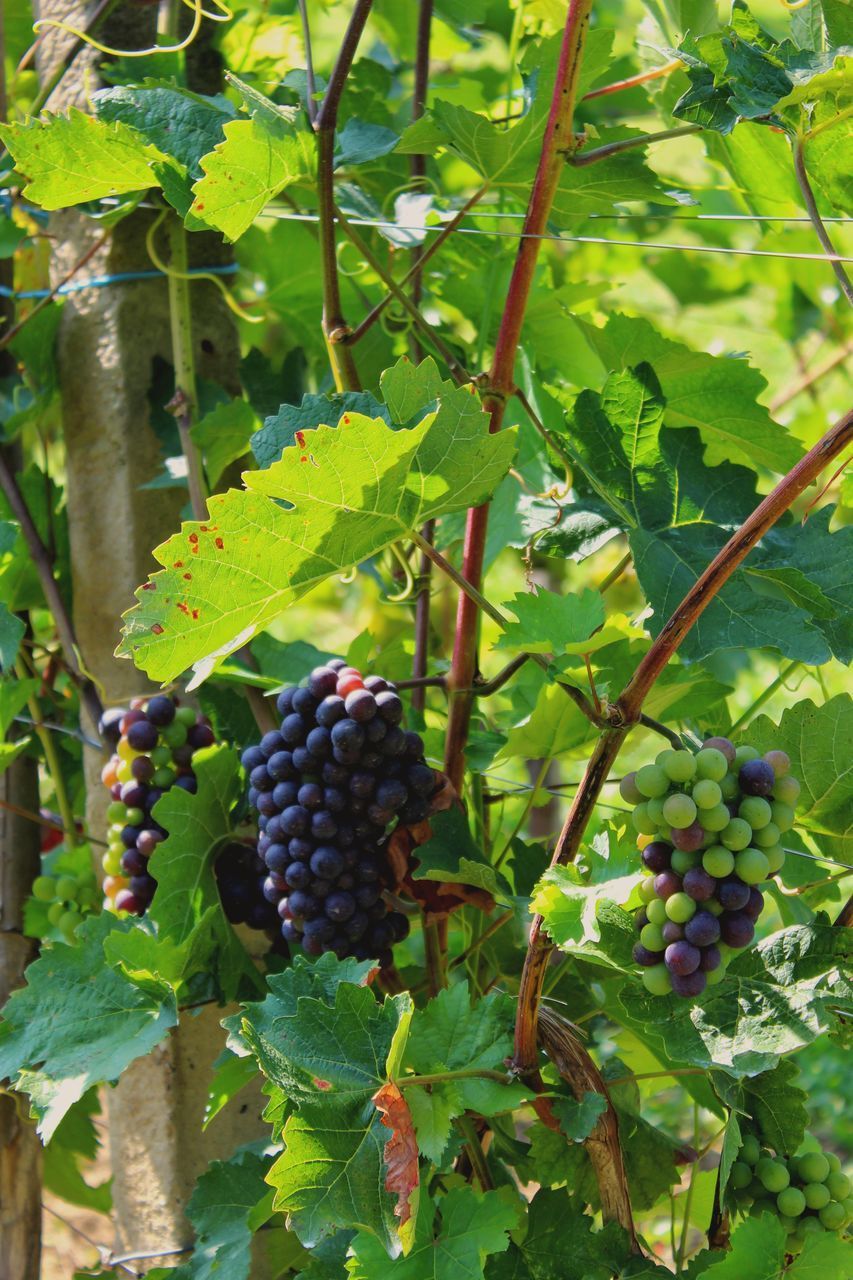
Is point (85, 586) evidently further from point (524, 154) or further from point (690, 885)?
point (690, 885)

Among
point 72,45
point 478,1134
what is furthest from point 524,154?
point 478,1134

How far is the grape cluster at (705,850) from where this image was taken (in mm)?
689

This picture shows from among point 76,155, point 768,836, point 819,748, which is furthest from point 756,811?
Answer: point 76,155

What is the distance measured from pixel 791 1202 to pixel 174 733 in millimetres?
583

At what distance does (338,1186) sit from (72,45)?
1071 millimetres

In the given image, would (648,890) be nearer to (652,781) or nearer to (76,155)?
(652,781)

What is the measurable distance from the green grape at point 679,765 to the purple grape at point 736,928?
8cm

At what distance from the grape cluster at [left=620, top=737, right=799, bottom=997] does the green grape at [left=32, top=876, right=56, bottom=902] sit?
73cm

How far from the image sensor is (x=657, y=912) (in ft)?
2.35

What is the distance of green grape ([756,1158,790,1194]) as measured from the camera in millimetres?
819

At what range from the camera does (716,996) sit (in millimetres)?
782

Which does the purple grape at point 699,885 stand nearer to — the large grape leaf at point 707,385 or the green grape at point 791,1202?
the green grape at point 791,1202

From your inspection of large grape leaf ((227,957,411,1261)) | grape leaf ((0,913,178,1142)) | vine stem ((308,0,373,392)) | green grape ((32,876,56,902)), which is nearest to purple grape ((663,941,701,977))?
large grape leaf ((227,957,411,1261))

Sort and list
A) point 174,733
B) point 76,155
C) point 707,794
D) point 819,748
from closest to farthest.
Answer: point 707,794 < point 819,748 < point 76,155 < point 174,733
